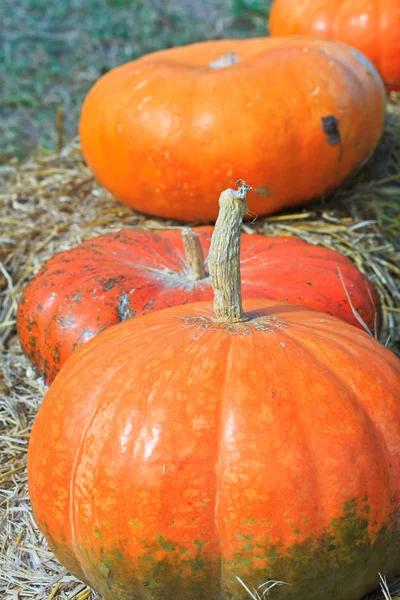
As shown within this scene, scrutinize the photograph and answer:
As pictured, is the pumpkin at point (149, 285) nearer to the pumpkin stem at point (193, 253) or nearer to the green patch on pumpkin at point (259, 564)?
the pumpkin stem at point (193, 253)

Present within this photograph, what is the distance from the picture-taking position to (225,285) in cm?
185

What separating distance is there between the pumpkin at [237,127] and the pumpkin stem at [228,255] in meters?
1.45

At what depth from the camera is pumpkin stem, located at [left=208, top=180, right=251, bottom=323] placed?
176 cm

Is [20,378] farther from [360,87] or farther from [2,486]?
[360,87]

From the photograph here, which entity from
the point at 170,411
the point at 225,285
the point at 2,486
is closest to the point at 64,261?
the point at 2,486

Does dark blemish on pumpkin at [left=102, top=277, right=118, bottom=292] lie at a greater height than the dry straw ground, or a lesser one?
greater

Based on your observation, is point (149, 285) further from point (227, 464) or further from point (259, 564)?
point (259, 564)

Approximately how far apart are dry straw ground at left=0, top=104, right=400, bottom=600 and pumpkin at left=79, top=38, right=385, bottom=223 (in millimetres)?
201

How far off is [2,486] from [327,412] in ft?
4.22

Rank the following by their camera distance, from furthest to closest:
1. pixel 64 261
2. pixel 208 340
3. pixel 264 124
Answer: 1. pixel 264 124
2. pixel 64 261
3. pixel 208 340

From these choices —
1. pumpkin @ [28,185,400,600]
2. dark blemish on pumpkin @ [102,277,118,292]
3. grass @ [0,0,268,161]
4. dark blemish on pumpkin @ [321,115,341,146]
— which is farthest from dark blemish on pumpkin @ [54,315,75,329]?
grass @ [0,0,268,161]

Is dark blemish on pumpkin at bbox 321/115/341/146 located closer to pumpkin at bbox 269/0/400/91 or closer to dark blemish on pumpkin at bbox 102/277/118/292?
dark blemish on pumpkin at bbox 102/277/118/292

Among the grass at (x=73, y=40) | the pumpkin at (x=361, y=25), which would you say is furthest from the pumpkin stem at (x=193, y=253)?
the grass at (x=73, y=40)

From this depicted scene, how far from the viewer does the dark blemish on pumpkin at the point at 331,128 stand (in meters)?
3.31
